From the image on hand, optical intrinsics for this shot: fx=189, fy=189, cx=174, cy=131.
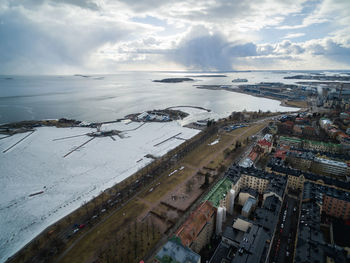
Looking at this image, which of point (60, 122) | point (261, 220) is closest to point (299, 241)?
point (261, 220)

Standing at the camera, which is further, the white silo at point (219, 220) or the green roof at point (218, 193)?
the green roof at point (218, 193)

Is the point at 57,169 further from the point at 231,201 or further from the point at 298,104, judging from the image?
the point at 298,104

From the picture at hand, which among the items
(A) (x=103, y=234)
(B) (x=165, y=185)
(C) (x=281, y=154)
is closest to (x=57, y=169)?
(A) (x=103, y=234)

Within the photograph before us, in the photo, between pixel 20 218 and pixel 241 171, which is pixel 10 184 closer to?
pixel 20 218

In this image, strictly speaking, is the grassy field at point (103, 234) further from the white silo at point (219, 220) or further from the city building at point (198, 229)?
the white silo at point (219, 220)

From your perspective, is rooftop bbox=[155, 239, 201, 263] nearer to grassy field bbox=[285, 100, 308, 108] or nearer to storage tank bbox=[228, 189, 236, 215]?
storage tank bbox=[228, 189, 236, 215]

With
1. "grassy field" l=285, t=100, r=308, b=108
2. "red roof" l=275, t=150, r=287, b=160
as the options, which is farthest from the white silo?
"grassy field" l=285, t=100, r=308, b=108

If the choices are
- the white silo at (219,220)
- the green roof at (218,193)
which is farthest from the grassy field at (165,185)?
the white silo at (219,220)
